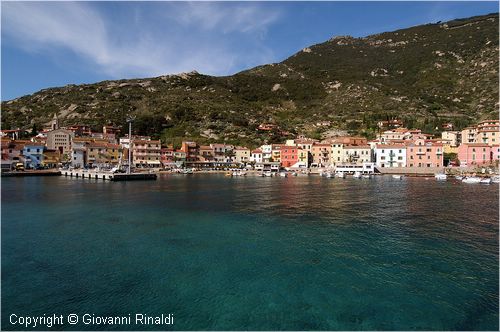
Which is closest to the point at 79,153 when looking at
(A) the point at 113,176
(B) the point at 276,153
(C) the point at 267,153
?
(A) the point at 113,176

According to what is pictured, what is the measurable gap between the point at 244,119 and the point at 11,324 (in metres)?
125

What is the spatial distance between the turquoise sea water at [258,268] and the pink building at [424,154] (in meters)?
61.4

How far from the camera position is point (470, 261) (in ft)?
49.0

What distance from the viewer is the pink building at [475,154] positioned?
255 ft

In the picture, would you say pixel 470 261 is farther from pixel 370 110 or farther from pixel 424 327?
pixel 370 110

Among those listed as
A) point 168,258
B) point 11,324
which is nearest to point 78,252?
point 168,258

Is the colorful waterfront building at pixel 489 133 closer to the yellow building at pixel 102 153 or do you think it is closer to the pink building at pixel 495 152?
the pink building at pixel 495 152

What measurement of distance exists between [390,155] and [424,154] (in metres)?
8.36

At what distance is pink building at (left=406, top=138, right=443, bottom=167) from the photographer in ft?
266

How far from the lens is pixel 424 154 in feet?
269

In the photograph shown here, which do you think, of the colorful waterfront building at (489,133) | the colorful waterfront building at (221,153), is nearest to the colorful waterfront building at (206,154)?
the colorful waterfront building at (221,153)

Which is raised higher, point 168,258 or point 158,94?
point 158,94

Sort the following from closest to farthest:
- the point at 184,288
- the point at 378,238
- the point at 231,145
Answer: the point at 184,288
the point at 378,238
the point at 231,145

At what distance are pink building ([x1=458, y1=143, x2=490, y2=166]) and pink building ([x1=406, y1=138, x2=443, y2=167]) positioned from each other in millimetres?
5851
